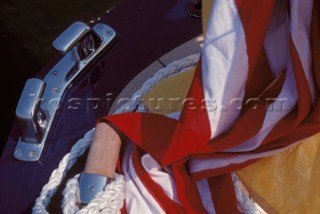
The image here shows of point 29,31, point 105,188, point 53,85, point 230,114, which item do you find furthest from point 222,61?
point 29,31

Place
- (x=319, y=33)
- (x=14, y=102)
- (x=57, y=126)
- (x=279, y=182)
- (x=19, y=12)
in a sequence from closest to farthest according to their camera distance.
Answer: (x=319, y=33)
(x=279, y=182)
(x=57, y=126)
(x=14, y=102)
(x=19, y=12)

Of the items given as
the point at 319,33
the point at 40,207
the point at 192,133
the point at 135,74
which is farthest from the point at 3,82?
the point at 319,33

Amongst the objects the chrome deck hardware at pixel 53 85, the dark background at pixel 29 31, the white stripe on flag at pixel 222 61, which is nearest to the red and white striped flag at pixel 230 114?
the white stripe on flag at pixel 222 61

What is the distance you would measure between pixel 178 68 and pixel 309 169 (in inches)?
13.9

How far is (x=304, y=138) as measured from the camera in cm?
72

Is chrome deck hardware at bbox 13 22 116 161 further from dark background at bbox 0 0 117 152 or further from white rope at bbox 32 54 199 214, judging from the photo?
dark background at bbox 0 0 117 152

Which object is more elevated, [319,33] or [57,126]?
[319,33]

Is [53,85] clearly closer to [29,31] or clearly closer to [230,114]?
[230,114]

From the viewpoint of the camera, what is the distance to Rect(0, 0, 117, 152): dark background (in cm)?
182

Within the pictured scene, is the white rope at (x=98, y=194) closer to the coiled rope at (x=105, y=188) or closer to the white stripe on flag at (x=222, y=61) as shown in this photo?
the coiled rope at (x=105, y=188)

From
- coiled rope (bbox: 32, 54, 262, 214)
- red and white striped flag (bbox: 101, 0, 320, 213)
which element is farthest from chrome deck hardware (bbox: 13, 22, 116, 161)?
red and white striped flag (bbox: 101, 0, 320, 213)

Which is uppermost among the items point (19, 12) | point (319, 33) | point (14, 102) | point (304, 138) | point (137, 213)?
point (319, 33)

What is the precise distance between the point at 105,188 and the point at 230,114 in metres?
0.22

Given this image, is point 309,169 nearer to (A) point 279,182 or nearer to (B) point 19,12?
(A) point 279,182
